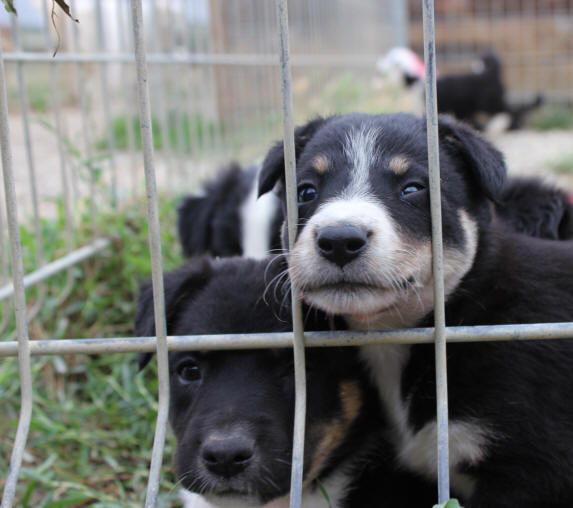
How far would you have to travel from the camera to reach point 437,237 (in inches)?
64.9

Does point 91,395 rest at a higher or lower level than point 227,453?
lower

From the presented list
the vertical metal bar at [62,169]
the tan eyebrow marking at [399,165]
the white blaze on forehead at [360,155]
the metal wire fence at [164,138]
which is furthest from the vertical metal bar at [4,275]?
the tan eyebrow marking at [399,165]

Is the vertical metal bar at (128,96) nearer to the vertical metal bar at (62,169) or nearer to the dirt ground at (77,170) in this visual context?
the dirt ground at (77,170)

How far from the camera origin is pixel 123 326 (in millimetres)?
3736

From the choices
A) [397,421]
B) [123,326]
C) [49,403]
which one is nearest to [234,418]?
[397,421]

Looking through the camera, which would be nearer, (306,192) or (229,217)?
(306,192)

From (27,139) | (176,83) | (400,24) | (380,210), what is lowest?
(380,210)

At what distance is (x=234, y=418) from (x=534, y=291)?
92cm

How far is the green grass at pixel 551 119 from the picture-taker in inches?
413

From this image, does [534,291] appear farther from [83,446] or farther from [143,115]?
[83,446]

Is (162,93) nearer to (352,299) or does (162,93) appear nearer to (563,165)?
(352,299)

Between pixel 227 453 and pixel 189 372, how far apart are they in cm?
42

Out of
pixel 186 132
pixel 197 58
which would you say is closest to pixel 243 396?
pixel 197 58

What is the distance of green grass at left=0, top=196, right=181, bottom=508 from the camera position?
269 centimetres
